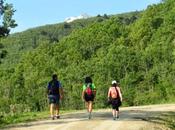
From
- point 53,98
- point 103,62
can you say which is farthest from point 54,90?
point 103,62

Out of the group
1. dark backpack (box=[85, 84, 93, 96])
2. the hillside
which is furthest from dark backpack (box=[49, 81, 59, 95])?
the hillside

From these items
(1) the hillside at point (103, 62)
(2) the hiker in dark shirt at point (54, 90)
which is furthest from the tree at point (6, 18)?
(1) the hillside at point (103, 62)

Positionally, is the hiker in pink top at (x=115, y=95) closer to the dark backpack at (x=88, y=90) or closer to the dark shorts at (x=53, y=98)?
the dark backpack at (x=88, y=90)

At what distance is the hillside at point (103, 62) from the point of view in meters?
124

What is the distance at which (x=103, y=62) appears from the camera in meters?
133

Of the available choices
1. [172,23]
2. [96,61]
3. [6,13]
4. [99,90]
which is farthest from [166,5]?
[6,13]

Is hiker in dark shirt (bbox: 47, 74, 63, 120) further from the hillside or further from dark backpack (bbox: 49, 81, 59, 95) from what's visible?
the hillside

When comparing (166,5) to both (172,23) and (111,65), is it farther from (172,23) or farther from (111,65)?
(111,65)

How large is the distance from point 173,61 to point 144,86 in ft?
29.0

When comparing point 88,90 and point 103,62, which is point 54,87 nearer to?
point 88,90

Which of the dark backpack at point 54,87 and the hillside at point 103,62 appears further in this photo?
the hillside at point 103,62

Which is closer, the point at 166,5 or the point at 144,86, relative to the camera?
the point at 144,86

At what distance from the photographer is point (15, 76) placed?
501 feet

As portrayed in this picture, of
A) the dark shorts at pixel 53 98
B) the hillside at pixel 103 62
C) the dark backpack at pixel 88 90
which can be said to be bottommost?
the dark shorts at pixel 53 98
